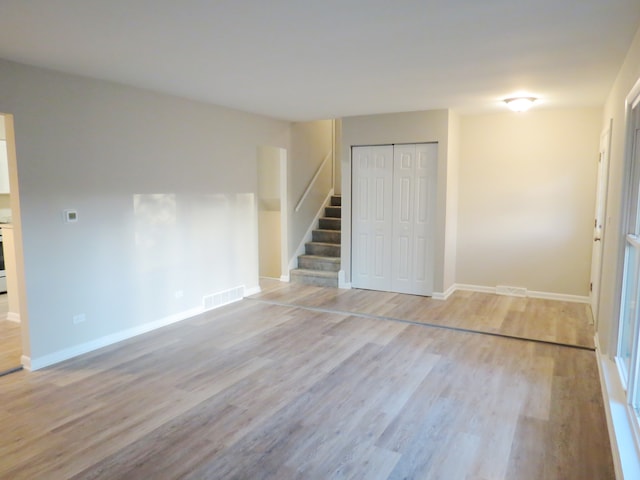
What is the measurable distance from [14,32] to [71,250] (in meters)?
1.81

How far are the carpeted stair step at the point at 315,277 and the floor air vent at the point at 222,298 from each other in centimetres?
119

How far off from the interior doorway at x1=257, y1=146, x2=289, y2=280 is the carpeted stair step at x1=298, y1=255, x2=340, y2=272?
0.98 feet

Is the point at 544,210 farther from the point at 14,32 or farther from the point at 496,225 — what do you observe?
the point at 14,32

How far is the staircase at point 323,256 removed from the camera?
6.77 metres

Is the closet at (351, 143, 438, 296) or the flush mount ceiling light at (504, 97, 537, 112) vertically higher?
the flush mount ceiling light at (504, 97, 537, 112)

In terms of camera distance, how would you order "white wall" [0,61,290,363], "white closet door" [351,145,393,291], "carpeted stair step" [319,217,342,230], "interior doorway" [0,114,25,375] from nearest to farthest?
"interior doorway" [0,114,25,375] < "white wall" [0,61,290,363] < "white closet door" [351,145,393,291] < "carpeted stair step" [319,217,342,230]

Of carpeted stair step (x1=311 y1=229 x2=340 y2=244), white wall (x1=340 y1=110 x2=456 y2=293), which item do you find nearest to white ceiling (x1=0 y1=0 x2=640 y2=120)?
white wall (x1=340 y1=110 x2=456 y2=293)

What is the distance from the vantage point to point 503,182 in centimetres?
595

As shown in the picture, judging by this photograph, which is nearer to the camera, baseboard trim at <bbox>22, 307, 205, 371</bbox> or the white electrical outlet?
baseboard trim at <bbox>22, 307, 205, 371</bbox>

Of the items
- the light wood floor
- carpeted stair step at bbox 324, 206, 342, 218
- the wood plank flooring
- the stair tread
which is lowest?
the light wood floor

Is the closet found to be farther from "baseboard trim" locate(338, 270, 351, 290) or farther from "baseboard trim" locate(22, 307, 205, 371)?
"baseboard trim" locate(22, 307, 205, 371)

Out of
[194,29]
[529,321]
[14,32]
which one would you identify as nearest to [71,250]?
[14,32]

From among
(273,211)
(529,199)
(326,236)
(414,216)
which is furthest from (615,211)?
(273,211)

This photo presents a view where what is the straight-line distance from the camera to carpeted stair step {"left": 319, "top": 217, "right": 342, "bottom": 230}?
756cm
